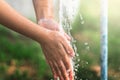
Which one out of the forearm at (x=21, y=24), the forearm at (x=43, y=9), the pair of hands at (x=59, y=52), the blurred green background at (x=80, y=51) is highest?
the blurred green background at (x=80, y=51)

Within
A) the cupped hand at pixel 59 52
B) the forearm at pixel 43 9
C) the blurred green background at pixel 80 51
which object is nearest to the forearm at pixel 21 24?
the cupped hand at pixel 59 52

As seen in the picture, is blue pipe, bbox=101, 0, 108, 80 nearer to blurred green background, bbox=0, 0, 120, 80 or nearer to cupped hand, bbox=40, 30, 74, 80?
cupped hand, bbox=40, 30, 74, 80

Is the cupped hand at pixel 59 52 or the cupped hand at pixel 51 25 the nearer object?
the cupped hand at pixel 59 52

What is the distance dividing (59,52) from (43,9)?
300mm

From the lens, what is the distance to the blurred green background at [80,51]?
8.89 feet

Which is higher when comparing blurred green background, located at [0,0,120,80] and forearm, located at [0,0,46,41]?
blurred green background, located at [0,0,120,80]

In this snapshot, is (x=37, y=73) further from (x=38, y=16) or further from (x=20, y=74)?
(x=38, y=16)

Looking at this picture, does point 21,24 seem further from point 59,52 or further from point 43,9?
point 43,9

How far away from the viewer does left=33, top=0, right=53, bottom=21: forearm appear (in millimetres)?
1517

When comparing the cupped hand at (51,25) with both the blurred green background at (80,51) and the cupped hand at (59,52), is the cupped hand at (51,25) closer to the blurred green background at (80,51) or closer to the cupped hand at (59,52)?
the cupped hand at (59,52)

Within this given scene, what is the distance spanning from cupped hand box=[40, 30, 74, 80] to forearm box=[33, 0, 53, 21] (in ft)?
0.80

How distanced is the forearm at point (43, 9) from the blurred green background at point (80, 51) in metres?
1.05

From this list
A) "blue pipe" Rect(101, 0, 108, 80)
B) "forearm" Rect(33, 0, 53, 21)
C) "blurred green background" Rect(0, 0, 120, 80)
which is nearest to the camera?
"forearm" Rect(33, 0, 53, 21)

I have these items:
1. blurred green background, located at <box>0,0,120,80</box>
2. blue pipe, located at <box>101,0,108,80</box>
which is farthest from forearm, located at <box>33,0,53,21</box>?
blurred green background, located at <box>0,0,120,80</box>
